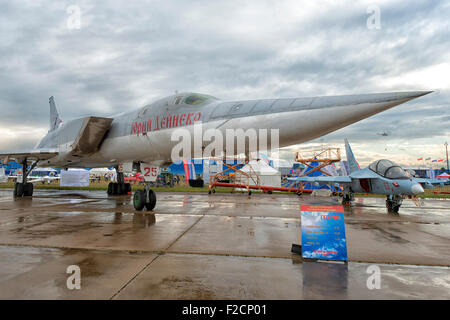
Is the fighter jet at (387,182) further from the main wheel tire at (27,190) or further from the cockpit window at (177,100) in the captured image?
the main wheel tire at (27,190)

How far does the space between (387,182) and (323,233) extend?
299 inches

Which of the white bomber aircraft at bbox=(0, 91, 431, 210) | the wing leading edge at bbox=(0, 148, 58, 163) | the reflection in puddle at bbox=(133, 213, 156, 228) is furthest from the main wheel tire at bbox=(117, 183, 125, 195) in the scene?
the reflection in puddle at bbox=(133, 213, 156, 228)

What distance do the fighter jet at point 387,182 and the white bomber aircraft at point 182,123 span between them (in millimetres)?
6960

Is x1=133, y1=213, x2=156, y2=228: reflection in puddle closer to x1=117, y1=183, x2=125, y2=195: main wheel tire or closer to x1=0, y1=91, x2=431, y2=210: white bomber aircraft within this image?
x1=0, y1=91, x2=431, y2=210: white bomber aircraft

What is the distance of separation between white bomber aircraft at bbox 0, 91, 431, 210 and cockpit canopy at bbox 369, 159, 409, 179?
728cm

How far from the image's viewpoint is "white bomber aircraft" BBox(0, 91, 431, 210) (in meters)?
3.88

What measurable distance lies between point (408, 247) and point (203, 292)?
401 cm

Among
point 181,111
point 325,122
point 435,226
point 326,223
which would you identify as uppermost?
point 181,111

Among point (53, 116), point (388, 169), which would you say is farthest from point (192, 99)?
point (53, 116)

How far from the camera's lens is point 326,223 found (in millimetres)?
3756

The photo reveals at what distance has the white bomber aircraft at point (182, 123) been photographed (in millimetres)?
3877
